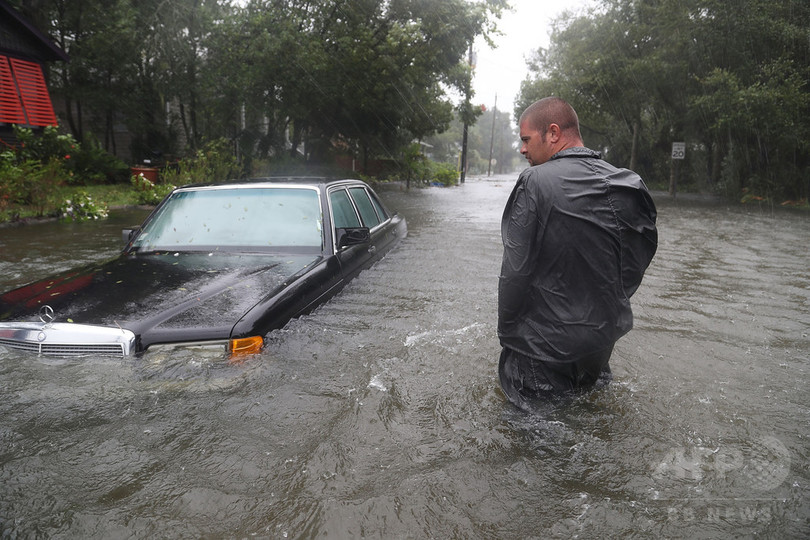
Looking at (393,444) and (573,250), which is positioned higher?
(573,250)

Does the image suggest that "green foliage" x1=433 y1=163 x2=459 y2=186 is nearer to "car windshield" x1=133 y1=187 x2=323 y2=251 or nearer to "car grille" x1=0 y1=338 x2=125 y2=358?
"car windshield" x1=133 y1=187 x2=323 y2=251

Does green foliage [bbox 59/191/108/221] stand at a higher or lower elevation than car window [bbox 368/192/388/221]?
lower

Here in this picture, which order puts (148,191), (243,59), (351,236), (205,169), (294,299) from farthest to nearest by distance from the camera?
1. (243,59)
2. (205,169)
3. (148,191)
4. (351,236)
5. (294,299)

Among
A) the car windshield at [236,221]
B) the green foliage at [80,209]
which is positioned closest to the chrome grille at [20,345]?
the car windshield at [236,221]

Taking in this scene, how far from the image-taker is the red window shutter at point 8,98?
50.4 feet

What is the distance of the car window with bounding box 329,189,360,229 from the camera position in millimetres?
5109

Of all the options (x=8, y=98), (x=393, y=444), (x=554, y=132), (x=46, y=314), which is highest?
(x=8, y=98)

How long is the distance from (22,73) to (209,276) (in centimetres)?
1660

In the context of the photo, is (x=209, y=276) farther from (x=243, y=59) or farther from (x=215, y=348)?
(x=243, y=59)

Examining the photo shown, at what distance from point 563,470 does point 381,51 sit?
19641 millimetres

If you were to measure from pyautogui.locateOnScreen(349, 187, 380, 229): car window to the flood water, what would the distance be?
1729 millimetres

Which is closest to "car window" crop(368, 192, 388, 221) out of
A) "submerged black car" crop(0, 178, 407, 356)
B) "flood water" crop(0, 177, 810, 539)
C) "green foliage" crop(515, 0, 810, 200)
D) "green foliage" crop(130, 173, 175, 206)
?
"submerged black car" crop(0, 178, 407, 356)

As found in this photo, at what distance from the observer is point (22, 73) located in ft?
52.8

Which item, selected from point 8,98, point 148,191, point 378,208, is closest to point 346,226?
point 378,208
